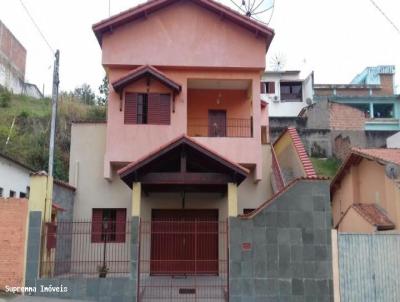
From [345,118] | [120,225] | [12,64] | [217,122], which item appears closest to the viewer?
[120,225]

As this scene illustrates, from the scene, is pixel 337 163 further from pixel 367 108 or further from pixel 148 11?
pixel 148 11

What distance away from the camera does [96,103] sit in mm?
44031

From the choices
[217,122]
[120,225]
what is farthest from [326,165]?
[120,225]

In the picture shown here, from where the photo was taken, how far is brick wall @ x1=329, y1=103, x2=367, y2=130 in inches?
1542

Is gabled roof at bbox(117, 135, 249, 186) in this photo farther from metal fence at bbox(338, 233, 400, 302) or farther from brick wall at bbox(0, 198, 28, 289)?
metal fence at bbox(338, 233, 400, 302)

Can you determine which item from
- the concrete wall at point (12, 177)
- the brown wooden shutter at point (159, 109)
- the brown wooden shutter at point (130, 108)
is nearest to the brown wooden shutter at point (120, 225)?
the brown wooden shutter at point (130, 108)

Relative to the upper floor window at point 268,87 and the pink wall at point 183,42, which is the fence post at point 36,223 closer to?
the pink wall at point 183,42

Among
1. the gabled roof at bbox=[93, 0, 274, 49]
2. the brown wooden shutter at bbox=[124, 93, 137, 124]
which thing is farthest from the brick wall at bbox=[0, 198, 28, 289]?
the gabled roof at bbox=[93, 0, 274, 49]

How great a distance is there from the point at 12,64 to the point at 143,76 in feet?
108

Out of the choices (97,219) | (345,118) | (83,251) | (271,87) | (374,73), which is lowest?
(83,251)

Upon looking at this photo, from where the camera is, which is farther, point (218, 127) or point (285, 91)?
point (285, 91)

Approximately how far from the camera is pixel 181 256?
18.3 meters

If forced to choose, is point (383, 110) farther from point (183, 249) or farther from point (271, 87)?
point (183, 249)

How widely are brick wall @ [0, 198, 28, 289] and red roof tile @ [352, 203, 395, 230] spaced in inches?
481
